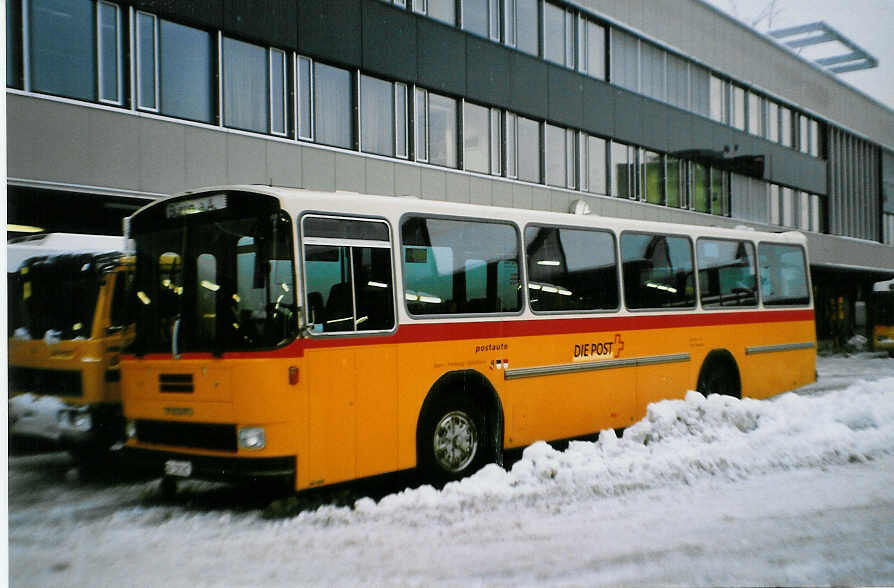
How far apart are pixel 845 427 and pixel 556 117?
1500cm

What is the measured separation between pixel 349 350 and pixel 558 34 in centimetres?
1711

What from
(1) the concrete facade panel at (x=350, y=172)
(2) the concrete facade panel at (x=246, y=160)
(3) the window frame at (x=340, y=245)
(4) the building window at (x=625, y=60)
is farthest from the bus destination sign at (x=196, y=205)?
(4) the building window at (x=625, y=60)

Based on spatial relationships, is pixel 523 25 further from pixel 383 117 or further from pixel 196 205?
pixel 196 205

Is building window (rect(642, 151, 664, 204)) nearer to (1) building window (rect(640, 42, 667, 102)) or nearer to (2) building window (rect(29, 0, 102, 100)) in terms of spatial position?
(1) building window (rect(640, 42, 667, 102))

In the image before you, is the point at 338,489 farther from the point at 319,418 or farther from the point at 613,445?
the point at 613,445

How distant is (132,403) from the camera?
7938 millimetres

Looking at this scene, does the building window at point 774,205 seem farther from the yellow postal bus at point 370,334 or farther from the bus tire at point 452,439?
the bus tire at point 452,439

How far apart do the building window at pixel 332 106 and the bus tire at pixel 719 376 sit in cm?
903

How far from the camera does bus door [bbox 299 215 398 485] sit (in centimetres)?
723

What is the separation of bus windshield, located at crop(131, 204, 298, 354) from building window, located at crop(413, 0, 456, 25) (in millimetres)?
11986

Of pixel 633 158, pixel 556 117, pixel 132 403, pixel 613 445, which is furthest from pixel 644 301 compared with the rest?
pixel 633 158

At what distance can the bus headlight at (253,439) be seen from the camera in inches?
274

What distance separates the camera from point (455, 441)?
8.52 metres

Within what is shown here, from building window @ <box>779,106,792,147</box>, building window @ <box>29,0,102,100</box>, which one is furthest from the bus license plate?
building window @ <box>779,106,792,147</box>
